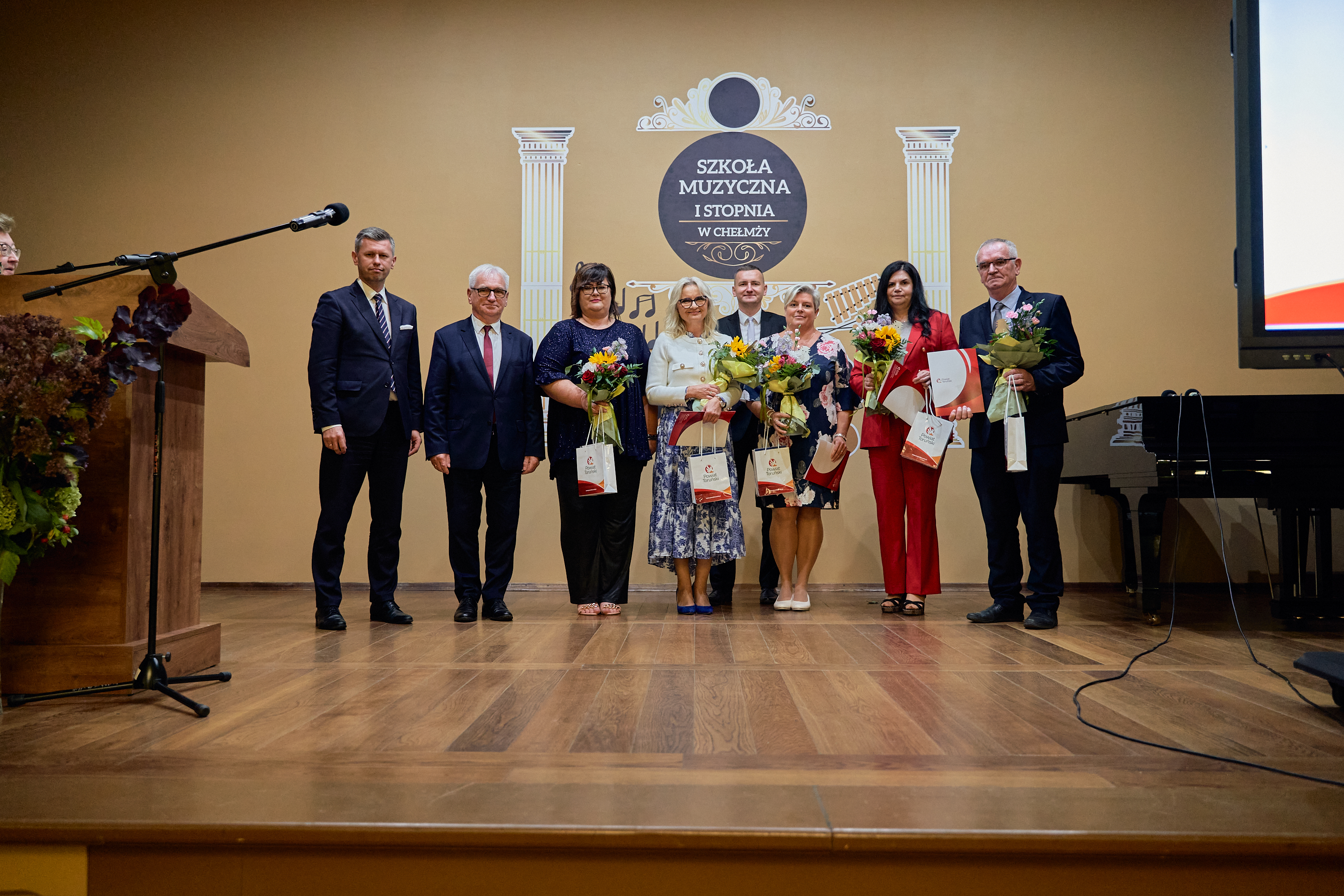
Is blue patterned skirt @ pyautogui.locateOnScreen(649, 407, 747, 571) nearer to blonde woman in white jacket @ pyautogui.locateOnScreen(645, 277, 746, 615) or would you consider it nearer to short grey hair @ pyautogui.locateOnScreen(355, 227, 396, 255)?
blonde woman in white jacket @ pyautogui.locateOnScreen(645, 277, 746, 615)

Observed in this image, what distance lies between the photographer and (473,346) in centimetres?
376

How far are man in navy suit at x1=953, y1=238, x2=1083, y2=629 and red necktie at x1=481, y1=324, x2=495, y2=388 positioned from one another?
1991mm

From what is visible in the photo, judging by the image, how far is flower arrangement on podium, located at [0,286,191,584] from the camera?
186 cm

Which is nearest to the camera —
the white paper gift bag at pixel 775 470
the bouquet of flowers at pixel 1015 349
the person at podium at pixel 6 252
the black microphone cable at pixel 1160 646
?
the black microphone cable at pixel 1160 646

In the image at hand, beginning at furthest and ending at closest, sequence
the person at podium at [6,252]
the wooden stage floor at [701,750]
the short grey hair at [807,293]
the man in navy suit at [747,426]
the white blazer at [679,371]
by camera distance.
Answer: the man in navy suit at [747,426] < the short grey hair at [807,293] < the white blazer at [679,371] < the person at podium at [6,252] < the wooden stage floor at [701,750]

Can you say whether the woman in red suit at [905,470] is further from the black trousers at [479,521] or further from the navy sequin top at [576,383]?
the black trousers at [479,521]

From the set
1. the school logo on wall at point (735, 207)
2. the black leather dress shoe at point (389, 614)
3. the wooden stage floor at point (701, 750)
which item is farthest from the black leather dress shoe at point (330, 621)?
the school logo on wall at point (735, 207)

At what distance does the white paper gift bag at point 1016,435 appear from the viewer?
11.2 feet

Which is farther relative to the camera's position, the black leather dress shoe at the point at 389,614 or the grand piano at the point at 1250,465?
the black leather dress shoe at the point at 389,614

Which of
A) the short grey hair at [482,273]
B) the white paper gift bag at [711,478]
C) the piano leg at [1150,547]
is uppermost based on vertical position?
the short grey hair at [482,273]

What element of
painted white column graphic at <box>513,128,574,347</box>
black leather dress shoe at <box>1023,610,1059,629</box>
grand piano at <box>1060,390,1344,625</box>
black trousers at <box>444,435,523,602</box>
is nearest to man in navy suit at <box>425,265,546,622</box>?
black trousers at <box>444,435,523,602</box>

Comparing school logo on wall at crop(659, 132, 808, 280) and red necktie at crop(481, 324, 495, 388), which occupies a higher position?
school logo on wall at crop(659, 132, 808, 280)

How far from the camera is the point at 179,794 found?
1.32 meters

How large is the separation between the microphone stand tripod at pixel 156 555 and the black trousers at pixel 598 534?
1.72m
